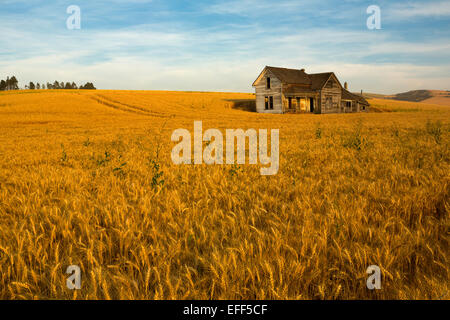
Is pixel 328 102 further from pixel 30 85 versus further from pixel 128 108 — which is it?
pixel 30 85

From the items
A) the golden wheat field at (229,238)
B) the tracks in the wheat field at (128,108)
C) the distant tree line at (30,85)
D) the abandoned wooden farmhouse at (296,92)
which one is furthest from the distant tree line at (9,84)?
the golden wheat field at (229,238)

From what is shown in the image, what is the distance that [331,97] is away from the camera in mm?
46219

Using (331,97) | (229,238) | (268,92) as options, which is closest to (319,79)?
(331,97)

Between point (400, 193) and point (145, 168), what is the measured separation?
4.62 meters

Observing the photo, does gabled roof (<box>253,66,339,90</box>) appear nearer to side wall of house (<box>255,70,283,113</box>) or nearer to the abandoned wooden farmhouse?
the abandoned wooden farmhouse

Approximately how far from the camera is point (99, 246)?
7.78 ft

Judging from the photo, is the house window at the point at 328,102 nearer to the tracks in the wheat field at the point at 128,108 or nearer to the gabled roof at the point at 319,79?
the gabled roof at the point at 319,79

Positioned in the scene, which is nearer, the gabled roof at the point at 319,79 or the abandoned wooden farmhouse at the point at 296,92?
the abandoned wooden farmhouse at the point at 296,92

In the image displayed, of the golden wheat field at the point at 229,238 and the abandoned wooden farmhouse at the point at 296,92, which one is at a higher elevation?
the abandoned wooden farmhouse at the point at 296,92

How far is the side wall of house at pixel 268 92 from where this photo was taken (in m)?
43.3

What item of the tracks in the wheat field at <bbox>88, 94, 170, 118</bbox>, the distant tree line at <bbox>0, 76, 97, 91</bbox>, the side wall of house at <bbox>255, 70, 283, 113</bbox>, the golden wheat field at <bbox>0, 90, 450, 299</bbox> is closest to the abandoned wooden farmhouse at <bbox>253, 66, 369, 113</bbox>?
the side wall of house at <bbox>255, 70, 283, 113</bbox>

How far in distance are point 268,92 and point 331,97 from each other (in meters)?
10.6
